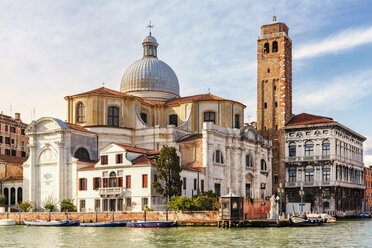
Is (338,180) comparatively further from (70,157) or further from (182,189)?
(70,157)

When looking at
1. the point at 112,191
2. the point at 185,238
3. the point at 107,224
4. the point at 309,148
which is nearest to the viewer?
→ the point at 185,238

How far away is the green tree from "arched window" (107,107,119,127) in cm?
1248

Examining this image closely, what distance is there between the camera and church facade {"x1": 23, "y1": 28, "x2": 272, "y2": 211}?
45.5 metres

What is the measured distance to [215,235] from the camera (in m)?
32.2

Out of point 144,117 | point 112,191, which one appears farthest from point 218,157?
point 112,191

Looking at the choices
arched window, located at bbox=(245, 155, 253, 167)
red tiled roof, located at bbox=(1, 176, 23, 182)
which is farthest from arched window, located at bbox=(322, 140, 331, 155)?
red tiled roof, located at bbox=(1, 176, 23, 182)

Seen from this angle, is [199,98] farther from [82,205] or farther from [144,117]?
[82,205]

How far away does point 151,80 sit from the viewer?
60.2 metres

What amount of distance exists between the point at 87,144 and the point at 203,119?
1234cm

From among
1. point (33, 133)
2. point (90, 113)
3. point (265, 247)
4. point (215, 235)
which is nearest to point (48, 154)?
point (33, 133)

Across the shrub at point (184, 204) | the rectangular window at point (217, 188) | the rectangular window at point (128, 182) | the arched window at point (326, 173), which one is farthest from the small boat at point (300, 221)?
the arched window at point (326, 173)

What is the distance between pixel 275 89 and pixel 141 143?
1815 cm

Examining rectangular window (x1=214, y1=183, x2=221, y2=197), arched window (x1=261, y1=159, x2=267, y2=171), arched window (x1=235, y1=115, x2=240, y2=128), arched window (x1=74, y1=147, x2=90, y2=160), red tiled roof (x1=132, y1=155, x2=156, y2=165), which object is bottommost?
rectangular window (x1=214, y1=183, x2=221, y2=197)

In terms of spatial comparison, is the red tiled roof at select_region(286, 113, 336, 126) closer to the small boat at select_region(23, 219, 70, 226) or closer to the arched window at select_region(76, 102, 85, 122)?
the arched window at select_region(76, 102, 85, 122)
